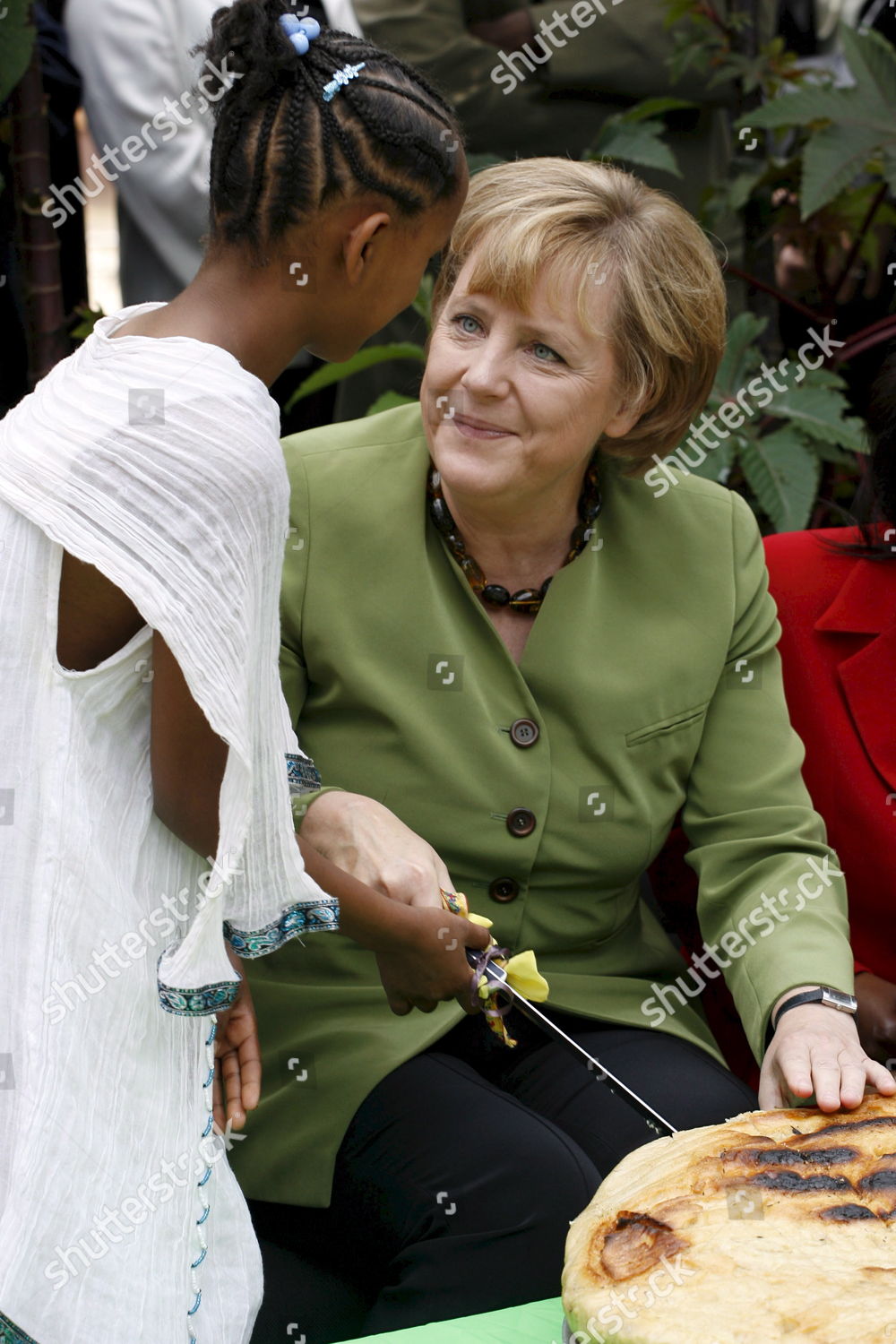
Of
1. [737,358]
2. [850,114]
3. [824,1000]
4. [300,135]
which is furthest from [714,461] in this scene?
[300,135]

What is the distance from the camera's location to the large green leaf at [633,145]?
3062mm

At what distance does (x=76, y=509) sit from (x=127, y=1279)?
642mm

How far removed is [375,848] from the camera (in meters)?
1.65

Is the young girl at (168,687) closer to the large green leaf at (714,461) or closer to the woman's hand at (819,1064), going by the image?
the woman's hand at (819,1064)

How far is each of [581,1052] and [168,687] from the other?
0.69 meters

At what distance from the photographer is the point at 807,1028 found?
1690 millimetres

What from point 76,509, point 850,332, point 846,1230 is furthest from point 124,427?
point 850,332

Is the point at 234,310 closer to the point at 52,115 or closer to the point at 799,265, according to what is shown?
the point at 52,115

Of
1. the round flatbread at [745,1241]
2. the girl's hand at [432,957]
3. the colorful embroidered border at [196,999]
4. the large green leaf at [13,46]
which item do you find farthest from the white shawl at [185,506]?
the large green leaf at [13,46]

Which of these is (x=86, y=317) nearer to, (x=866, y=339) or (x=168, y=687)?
(x=866, y=339)

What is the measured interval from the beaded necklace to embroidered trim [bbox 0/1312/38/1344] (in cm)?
108

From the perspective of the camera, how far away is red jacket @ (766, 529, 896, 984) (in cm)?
221

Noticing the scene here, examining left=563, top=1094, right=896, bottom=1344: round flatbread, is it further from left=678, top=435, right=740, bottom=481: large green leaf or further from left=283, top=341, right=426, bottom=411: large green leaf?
left=283, top=341, right=426, bottom=411: large green leaf

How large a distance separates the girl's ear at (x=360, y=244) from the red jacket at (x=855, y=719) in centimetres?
115
